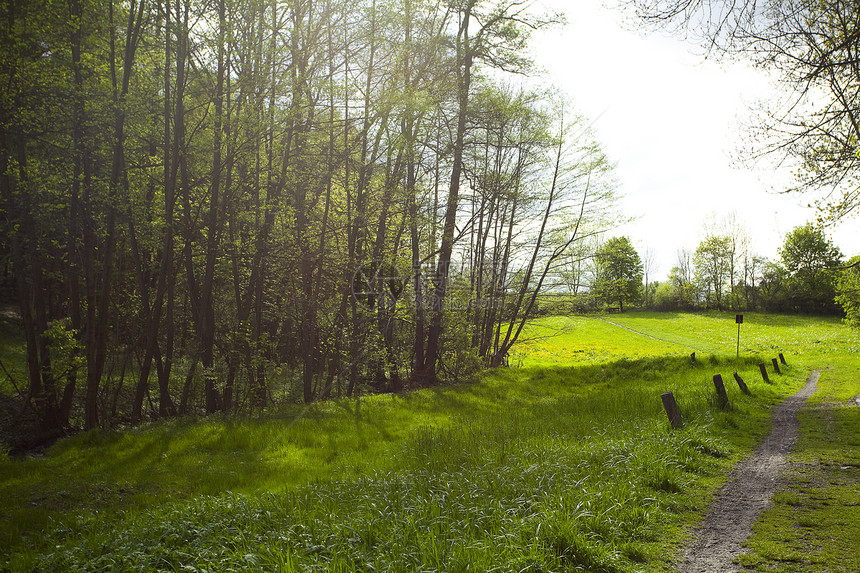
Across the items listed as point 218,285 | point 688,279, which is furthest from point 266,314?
point 688,279

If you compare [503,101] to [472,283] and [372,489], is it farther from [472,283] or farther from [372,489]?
[372,489]

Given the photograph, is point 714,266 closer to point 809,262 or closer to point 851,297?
point 809,262

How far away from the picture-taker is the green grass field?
3795mm

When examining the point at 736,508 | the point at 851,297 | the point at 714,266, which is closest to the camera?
the point at 736,508

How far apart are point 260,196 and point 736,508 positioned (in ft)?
40.6

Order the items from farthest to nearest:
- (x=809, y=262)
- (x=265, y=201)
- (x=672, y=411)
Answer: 1. (x=809, y=262)
2. (x=265, y=201)
3. (x=672, y=411)

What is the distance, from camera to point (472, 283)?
18.4 m

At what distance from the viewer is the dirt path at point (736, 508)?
3840mm

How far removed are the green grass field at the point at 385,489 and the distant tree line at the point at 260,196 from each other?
319 centimetres

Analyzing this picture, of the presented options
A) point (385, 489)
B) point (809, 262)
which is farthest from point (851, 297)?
point (809, 262)

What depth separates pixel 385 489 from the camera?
5.28 m

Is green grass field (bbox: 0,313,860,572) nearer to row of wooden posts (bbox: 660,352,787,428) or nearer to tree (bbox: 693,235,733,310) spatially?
row of wooden posts (bbox: 660,352,787,428)

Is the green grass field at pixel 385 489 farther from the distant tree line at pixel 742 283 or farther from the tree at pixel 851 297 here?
the distant tree line at pixel 742 283

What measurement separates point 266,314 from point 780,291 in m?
57.6
